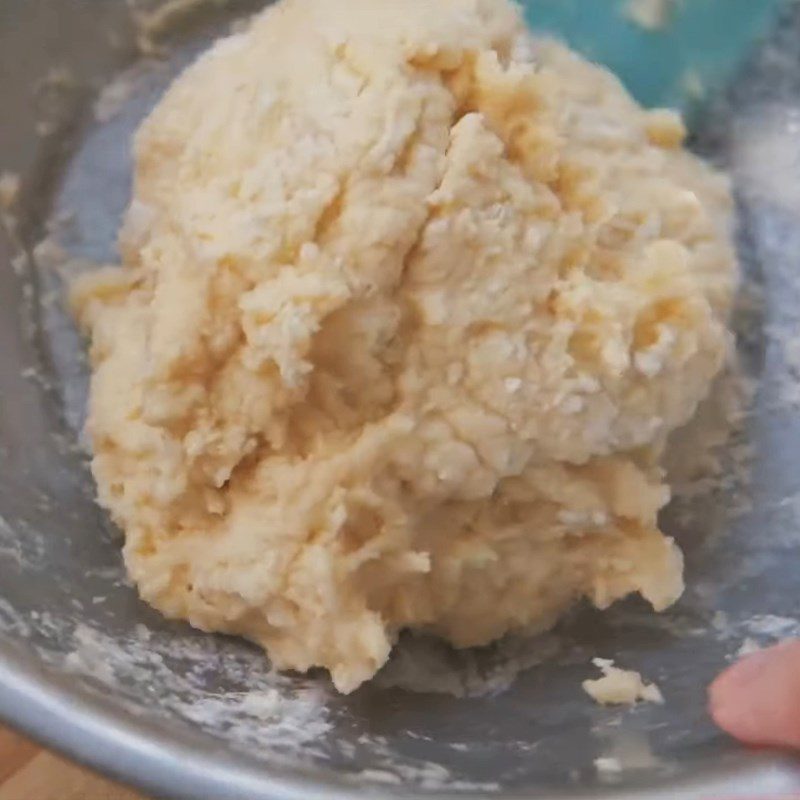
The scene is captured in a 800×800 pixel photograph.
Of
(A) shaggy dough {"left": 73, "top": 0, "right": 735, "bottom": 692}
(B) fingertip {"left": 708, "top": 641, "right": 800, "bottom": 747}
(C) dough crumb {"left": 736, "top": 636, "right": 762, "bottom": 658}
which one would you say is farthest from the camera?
(C) dough crumb {"left": 736, "top": 636, "right": 762, "bottom": 658}

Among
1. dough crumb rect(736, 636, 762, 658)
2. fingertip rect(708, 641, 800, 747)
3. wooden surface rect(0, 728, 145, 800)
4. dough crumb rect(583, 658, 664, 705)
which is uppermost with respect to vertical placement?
fingertip rect(708, 641, 800, 747)

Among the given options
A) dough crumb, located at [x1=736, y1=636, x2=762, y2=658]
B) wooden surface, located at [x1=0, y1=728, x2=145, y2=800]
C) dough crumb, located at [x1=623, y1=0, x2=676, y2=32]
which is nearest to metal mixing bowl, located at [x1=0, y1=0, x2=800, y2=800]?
dough crumb, located at [x1=736, y1=636, x2=762, y2=658]

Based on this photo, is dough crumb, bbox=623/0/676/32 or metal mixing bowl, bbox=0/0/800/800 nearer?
metal mixing bowl, bbox=0/0/800/800

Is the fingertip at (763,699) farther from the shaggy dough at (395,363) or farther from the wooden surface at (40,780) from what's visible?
the wooden surface at (40,780)

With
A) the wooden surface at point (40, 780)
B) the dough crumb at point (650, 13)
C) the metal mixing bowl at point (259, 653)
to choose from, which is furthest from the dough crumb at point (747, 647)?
the dough crumb at point (650, 13)

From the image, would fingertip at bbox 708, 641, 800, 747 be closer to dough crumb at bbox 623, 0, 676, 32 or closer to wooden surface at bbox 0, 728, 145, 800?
wooden surface at bbox 0, 728, 145, 800

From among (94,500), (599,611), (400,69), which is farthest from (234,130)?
(599,611)
